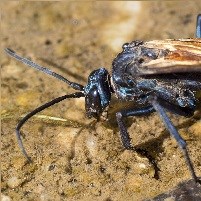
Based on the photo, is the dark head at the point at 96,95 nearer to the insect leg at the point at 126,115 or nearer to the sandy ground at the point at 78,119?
the sandy ground at the point at 78,119

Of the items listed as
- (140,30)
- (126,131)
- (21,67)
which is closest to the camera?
(126,131)

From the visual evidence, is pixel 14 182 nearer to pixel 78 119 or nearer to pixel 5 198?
pixel 5 198

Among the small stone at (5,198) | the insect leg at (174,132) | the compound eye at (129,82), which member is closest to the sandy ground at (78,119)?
the small stone at (5,198)

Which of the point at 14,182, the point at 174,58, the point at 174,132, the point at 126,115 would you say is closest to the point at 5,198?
the point at 14,182

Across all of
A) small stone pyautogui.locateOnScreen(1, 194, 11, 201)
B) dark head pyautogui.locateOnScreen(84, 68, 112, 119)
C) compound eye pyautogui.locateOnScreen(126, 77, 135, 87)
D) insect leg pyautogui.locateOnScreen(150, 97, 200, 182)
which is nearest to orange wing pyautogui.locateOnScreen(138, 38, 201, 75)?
compound eye pyautogui.locateOnScreen(126, 77, 135, 87)

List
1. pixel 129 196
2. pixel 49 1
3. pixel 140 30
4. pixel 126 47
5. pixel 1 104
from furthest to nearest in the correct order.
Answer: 1. pixel 49 1
2. pixel 140 30
3. pixel 1 104
4. pixel 126 47
5. pixel 129 196

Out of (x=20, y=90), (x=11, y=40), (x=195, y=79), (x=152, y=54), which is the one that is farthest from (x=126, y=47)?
(x=11, y=40)

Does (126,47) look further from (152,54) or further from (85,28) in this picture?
(85,28)
